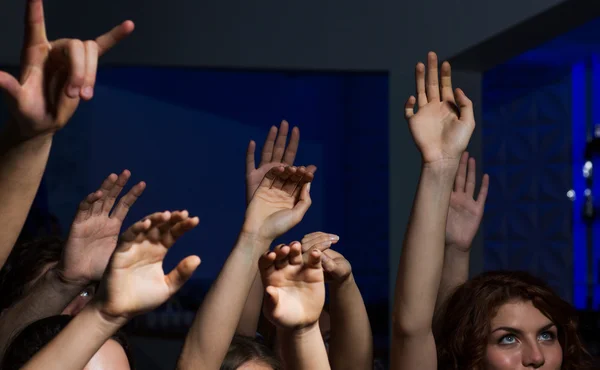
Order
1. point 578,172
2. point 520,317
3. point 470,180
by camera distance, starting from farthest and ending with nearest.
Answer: point 578,172 < point 470,180 < point 520,317

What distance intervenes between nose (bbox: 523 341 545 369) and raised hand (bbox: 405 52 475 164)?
517mm

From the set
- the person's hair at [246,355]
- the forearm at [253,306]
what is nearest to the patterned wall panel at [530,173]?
the forearm at [253,306]

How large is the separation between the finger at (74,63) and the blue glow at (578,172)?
5.38 m

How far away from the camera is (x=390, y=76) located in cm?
409

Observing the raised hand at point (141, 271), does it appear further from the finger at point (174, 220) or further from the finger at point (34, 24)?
the finger at point (34, 24)

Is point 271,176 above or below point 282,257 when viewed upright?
above

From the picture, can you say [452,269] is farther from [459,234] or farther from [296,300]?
[296,300]

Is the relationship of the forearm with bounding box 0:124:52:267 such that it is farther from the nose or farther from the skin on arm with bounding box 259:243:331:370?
the nose

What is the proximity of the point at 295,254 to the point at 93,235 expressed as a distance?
35.1 inches

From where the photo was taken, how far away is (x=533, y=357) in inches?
82.0

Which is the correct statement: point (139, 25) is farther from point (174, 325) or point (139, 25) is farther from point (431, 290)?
point (431, 290)

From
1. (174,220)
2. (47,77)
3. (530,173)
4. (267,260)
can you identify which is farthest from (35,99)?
(530,173)

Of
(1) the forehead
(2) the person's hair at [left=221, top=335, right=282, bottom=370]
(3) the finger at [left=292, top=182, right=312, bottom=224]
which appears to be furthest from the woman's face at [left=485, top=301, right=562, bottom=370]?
(3) the finger at [left=292, top=182, right=312, bottom=224]

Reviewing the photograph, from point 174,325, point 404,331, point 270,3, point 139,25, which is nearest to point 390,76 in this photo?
point 270,3
